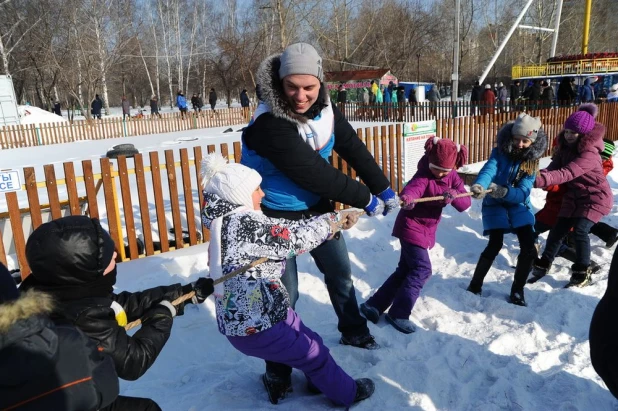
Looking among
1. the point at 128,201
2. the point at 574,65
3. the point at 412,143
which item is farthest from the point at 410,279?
the point at 574,65

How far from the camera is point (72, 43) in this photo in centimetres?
3250

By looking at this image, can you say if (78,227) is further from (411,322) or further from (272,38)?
(272,38)

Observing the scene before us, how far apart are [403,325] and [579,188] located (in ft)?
7.08

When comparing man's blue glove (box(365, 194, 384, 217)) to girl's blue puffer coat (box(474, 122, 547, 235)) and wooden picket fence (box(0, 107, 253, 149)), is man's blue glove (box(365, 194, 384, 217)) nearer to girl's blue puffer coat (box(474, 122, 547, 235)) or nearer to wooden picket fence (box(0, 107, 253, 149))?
girl's blue puffer coat (box(474, 122, 547, 235))

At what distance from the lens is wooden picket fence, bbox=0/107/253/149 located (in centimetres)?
1800

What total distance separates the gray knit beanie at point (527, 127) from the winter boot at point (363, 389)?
2339mm

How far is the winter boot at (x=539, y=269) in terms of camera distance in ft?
14.2

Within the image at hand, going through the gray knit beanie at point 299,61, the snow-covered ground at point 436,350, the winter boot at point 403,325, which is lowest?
the snow-covered ground at point 436,350

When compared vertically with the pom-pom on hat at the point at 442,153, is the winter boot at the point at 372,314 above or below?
below

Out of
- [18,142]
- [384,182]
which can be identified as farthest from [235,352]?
[18,142]

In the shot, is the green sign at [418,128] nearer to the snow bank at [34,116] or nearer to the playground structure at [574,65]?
the playground structure at [574,65]

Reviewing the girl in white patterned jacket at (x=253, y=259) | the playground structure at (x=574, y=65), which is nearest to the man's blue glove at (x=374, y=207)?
the girl in white patterned jacket at (x=253, y=259)

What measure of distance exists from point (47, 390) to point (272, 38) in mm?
42639

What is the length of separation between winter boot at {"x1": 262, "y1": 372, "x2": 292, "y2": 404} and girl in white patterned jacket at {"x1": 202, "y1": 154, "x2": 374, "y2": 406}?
1.16 ft
